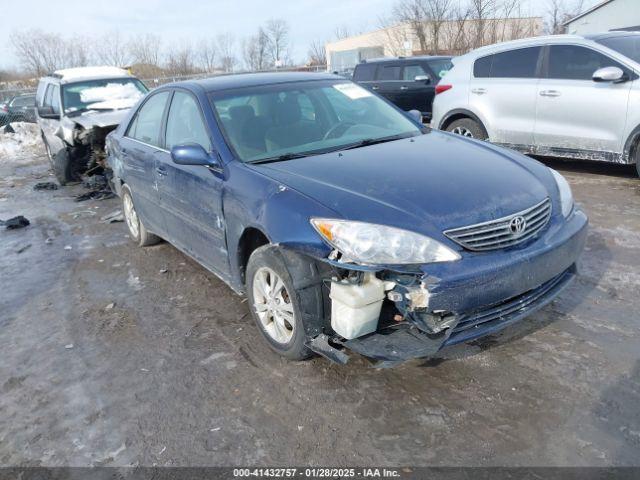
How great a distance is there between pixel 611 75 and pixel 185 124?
4.91 metres

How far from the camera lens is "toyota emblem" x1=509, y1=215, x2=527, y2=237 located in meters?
2.85

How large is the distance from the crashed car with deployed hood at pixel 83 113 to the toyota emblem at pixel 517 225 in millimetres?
7548

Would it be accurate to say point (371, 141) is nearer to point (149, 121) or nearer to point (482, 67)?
point (149, 121)

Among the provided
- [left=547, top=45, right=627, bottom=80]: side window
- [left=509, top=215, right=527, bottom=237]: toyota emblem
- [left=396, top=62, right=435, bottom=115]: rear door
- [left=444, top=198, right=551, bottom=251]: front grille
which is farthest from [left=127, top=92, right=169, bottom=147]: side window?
[left=396, top=62, right=435, bottom=115]: rear door

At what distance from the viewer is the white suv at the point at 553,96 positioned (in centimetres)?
622

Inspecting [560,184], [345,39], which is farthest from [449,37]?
[345,39]

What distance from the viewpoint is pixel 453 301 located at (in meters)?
2.61

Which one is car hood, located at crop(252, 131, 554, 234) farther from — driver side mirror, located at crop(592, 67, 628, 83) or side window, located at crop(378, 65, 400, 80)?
side window, located at crop(378, 65, 400, 80)

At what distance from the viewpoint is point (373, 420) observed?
271 cm

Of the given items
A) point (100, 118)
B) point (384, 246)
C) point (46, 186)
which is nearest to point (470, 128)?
point (384, 246)

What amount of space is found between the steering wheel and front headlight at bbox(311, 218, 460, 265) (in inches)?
54.5

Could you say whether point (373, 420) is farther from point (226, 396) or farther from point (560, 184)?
point (560, 184)

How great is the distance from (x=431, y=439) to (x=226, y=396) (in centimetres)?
117

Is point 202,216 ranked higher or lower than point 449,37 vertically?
lower
